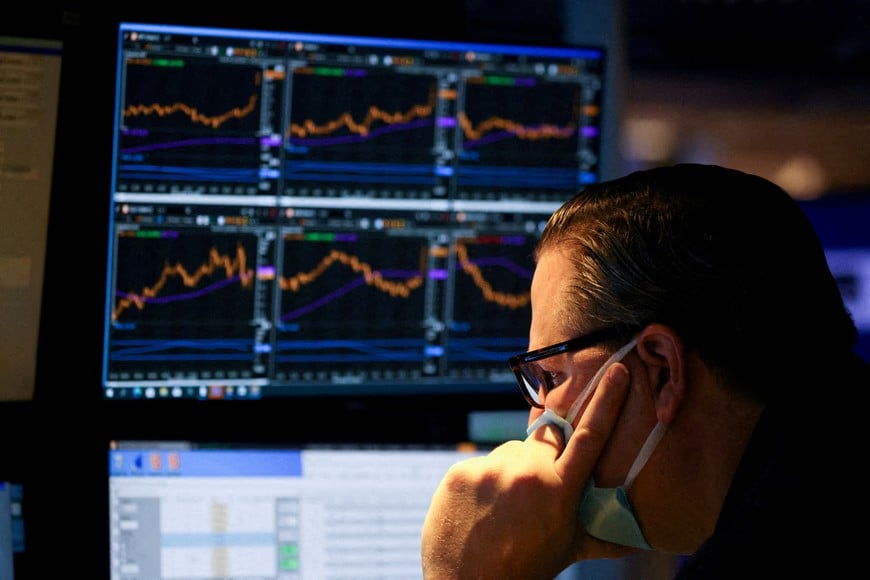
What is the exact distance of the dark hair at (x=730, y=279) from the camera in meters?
1.02

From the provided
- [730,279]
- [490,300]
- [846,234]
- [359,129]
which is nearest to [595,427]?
[730,279]

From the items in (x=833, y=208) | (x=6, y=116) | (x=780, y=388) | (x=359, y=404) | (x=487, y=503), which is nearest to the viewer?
(x=780, y=388)

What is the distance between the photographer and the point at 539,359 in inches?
45.0

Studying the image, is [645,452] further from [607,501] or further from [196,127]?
[196,127]

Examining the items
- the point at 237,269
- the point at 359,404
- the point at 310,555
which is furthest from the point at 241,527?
the point at 237,269

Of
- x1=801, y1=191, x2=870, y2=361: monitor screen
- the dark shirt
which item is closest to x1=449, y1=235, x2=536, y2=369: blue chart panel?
the dark shirt

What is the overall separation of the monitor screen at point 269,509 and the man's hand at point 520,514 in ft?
1.25

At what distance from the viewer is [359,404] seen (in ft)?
5.48

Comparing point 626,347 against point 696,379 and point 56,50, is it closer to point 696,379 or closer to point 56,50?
point 696,379

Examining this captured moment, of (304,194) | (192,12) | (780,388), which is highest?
(192,12)

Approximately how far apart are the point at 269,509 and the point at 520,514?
0.53 m

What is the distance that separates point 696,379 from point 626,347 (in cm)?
8

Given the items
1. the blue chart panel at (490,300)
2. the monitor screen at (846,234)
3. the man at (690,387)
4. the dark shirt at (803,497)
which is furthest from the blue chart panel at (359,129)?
the monitor screen at (846,234)

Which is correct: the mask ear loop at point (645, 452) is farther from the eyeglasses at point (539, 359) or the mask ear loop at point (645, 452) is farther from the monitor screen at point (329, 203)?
the monitor screen at point (329, 203)
